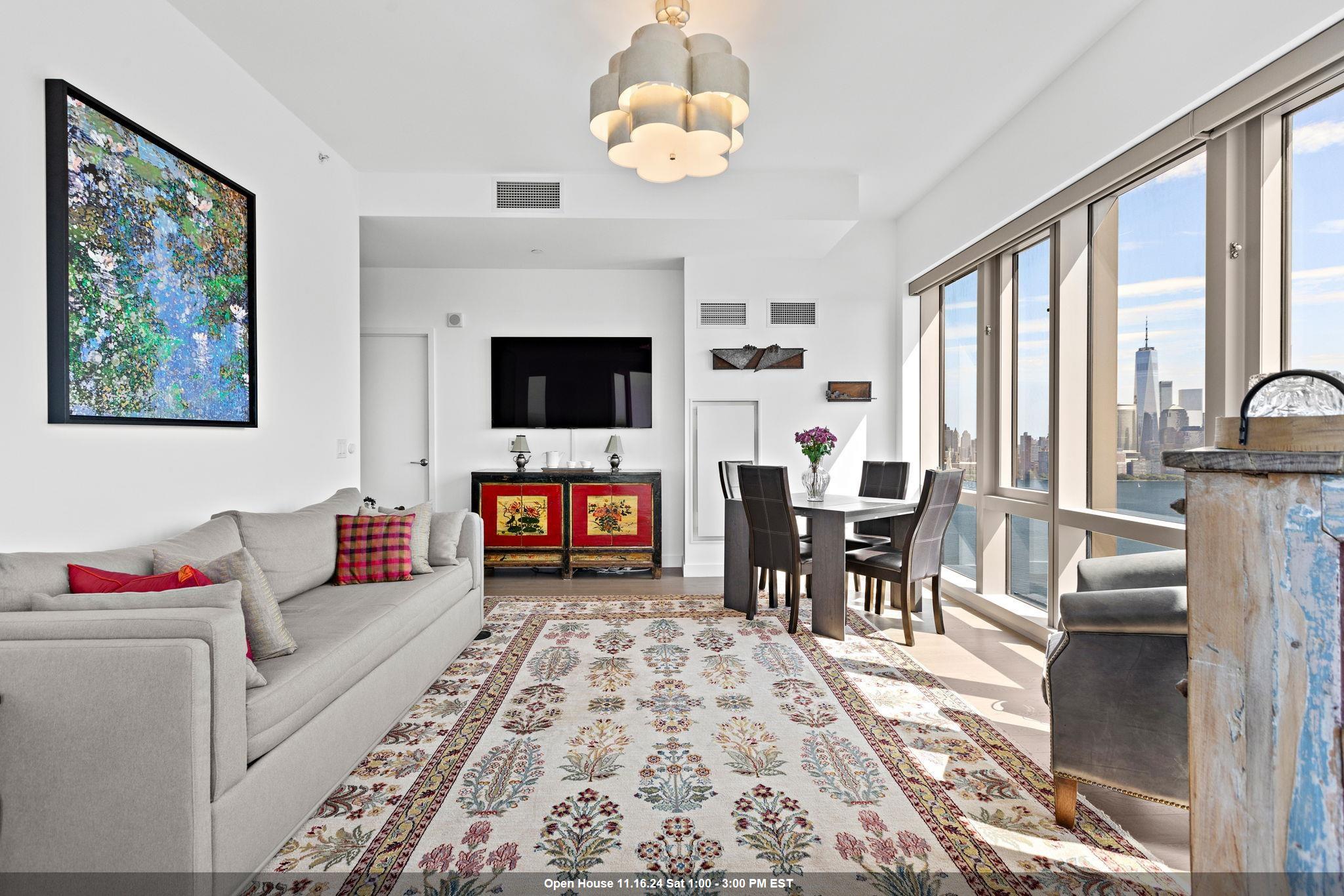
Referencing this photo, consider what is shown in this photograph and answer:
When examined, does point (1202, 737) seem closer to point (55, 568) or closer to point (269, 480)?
point (55, 568)

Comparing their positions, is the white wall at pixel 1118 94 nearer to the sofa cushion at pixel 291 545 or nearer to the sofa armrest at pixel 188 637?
the sofa armrest at pixel 188 637

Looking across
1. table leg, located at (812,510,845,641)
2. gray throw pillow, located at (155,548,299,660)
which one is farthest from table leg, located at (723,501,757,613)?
gray throw pillow, located at (155,548,299,660)

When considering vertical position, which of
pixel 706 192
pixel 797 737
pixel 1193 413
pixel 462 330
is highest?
pixel 706 192

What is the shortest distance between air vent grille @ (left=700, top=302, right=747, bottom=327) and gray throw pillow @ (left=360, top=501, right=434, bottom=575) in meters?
2.93

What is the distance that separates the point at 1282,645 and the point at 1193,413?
7.06 feet

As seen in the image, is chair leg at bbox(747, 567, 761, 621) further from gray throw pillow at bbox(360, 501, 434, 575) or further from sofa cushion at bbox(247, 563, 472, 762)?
gray throw pillow at bbox(360, 501, 434, 575)

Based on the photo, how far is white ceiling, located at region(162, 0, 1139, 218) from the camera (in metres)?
2.78

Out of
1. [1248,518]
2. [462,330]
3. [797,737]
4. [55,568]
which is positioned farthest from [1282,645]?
[462,330]

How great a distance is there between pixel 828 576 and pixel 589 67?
9.79 feet

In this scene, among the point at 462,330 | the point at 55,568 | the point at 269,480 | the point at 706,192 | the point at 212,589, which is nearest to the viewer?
the point at 212,589

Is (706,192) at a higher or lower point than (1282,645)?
higher

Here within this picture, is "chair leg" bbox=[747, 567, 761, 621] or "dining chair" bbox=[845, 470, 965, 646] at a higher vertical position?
"dining chair" bbox=[845, 470, 965, 646]

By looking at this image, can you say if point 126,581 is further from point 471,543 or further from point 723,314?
point 723,314

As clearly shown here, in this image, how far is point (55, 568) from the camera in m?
1.85
